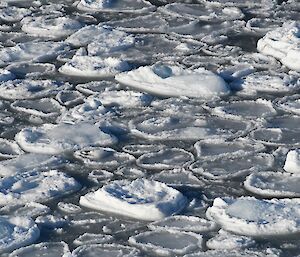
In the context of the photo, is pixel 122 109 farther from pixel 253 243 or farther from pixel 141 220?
pixel 253 243

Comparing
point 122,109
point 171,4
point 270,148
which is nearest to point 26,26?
point 171,4

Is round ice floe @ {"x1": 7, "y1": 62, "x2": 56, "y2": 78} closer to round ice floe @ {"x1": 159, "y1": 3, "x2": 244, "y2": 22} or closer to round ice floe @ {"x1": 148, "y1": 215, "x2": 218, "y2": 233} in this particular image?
round ice floe @ {"x1": 159, "y1": 3, "x2": 244, "y2": 22}

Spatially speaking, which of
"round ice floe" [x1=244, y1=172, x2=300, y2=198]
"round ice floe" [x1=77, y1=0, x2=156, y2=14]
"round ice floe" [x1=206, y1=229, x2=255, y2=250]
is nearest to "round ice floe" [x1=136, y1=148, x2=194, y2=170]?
"round ice floe" [x1=244, y1=172, x2=300, y2=198]

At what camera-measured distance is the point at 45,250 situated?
2.32 meters

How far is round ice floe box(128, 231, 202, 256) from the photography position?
2.29 metres

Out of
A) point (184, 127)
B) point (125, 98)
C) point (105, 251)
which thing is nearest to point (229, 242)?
point (105, 251)

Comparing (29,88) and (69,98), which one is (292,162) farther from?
(29,88)

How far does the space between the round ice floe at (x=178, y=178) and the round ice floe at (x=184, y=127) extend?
0.81 feet

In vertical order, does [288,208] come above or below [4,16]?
above

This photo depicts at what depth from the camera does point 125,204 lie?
2484mm

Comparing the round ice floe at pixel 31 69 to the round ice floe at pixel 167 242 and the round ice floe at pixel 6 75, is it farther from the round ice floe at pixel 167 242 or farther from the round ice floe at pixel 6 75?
the round ice floe at pixel 167 242

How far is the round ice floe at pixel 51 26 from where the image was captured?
3.98 metres

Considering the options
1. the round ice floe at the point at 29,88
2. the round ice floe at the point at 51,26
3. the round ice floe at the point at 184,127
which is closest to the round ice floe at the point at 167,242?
the round ice floe at the point at 184,127

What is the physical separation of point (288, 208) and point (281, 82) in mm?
A: 973
